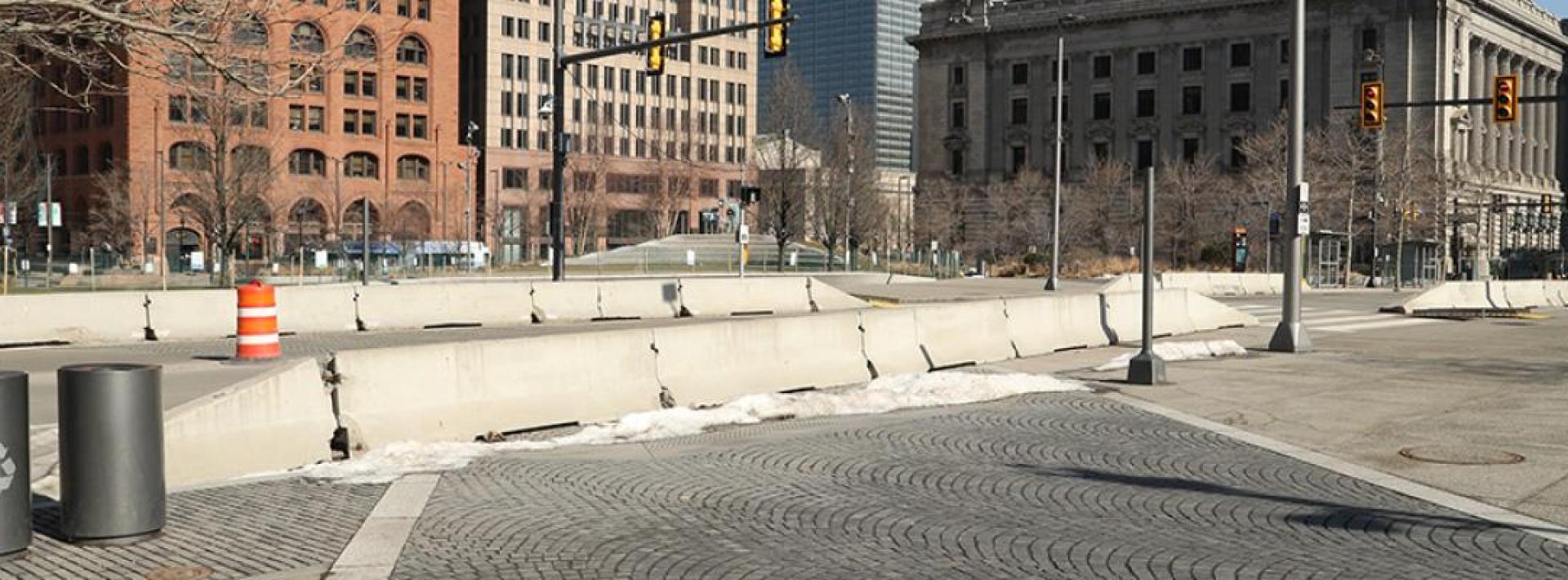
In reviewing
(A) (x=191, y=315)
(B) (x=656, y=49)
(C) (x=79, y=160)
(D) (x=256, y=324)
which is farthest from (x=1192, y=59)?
(D) (x=256, y=324)

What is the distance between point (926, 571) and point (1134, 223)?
296ft

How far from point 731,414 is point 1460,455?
19.8 ft

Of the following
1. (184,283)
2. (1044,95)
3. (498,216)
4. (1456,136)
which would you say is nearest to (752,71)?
(1044,95)

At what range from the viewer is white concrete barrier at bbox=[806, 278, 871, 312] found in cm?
3378

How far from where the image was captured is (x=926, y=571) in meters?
6.88

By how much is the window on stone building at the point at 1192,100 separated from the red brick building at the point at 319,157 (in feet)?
184

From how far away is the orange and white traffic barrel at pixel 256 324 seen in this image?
18.1 metres

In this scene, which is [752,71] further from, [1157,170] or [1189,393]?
[1189,393]

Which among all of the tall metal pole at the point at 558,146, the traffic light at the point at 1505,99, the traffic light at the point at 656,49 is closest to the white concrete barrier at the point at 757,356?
the traffic light at the point at 656,49

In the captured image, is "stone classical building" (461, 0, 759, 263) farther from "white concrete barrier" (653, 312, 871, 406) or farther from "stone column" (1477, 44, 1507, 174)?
"white concrete barrier" (653, 312, 871, 406)

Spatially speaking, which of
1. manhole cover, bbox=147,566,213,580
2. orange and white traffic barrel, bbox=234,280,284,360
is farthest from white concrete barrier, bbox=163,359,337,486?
orange and white traffic barrel, bbox=234,280,284,360

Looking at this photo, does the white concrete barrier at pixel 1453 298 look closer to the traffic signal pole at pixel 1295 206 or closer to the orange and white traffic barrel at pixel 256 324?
the traffic signal pole at pixel 1295 206

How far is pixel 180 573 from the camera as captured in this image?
675 cm

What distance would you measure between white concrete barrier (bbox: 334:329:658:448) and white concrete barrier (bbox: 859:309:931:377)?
→ 371cm
